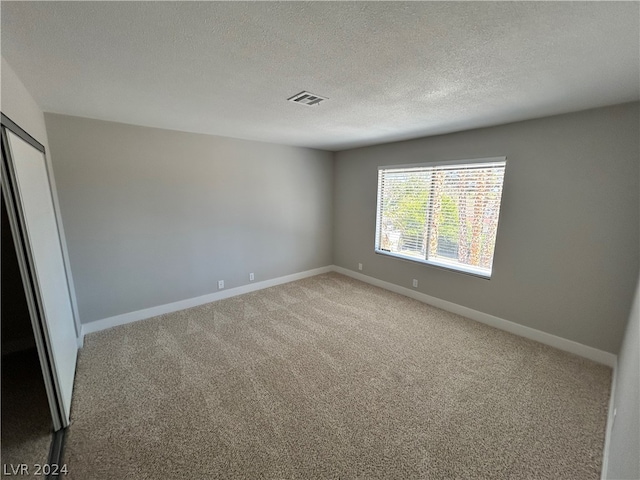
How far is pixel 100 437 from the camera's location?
1.70 m

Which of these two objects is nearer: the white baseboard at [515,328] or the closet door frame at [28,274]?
the closet door frame at [28,274]

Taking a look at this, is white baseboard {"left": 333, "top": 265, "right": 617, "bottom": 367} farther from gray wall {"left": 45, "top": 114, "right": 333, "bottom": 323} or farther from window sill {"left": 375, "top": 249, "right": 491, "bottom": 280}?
gray wall {"left": 45, "top": 114, "right": 333, "bottom": 323}

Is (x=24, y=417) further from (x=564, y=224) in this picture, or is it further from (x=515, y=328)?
(x=564, y=224)

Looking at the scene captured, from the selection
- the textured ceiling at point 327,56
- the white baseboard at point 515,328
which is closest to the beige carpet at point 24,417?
the textured ceiling at point 327,56

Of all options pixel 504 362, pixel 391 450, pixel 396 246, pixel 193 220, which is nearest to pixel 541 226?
pixel 504 362

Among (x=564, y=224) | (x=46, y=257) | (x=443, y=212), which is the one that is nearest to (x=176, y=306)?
(x=46, y=257)

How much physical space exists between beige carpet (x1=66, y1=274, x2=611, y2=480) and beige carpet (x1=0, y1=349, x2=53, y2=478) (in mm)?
160

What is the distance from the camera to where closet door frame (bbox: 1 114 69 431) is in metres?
1.44

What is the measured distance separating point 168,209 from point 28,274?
1.88m

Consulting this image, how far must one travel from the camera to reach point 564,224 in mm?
2582

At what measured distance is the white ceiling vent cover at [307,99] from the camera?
6.64 ft

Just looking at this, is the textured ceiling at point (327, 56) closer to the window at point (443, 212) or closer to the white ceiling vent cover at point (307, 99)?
the white ceiling vent cover at point (307, 99)

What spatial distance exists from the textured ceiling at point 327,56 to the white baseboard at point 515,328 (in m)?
2.27

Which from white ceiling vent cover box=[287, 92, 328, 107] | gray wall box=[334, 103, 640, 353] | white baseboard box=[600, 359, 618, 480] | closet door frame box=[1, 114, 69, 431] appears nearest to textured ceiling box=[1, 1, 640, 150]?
white ceiling vent cover box=[287, 92, 328, 107]
